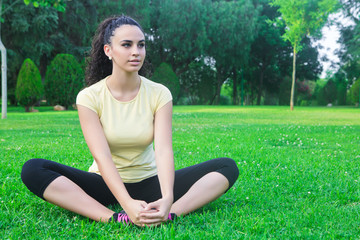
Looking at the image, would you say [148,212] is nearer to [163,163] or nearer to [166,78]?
[163,163]

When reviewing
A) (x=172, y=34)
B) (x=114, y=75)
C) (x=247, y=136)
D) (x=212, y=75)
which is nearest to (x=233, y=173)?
(x=114, y=75)

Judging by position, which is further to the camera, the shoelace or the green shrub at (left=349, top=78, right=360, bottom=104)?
the green shrub at (left=349, top=78, right=360, bottom=104)

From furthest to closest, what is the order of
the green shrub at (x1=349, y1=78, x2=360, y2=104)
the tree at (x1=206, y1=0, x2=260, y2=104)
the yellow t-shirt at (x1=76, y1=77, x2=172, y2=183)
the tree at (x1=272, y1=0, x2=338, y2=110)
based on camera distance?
the green shrub at (x1=349, y1=78, x2=360, y2=104), the tree at (x1=206, y1=0, x2=260, y2=104), the tree at (x1=272, y1=0, x2=338, y2=110), the yellow t-shirt at (x1=76, y1=77, x2=172, y2=183)

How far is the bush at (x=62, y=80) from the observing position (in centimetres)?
2281

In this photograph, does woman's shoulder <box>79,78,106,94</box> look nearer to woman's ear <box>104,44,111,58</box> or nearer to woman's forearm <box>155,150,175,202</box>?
woman's ear <box>104,44,111,58</box>

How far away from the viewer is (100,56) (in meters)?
3.49

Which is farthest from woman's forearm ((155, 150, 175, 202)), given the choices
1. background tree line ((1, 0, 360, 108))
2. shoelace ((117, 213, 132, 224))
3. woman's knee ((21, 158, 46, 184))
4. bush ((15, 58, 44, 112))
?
bush ((15, 58, 44, 112))

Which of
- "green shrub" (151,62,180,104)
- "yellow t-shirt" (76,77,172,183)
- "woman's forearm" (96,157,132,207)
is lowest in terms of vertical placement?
"woman's forearm" (96,157,132,207)

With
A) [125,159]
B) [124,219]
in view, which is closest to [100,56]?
[125,159]

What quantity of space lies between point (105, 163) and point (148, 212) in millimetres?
527

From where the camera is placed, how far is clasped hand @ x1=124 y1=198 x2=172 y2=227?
2.72 m

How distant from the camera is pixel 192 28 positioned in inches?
1305

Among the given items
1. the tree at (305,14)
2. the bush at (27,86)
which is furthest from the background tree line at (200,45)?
the bush at (27,86)

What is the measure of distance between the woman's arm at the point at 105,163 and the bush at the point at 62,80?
20800mm
